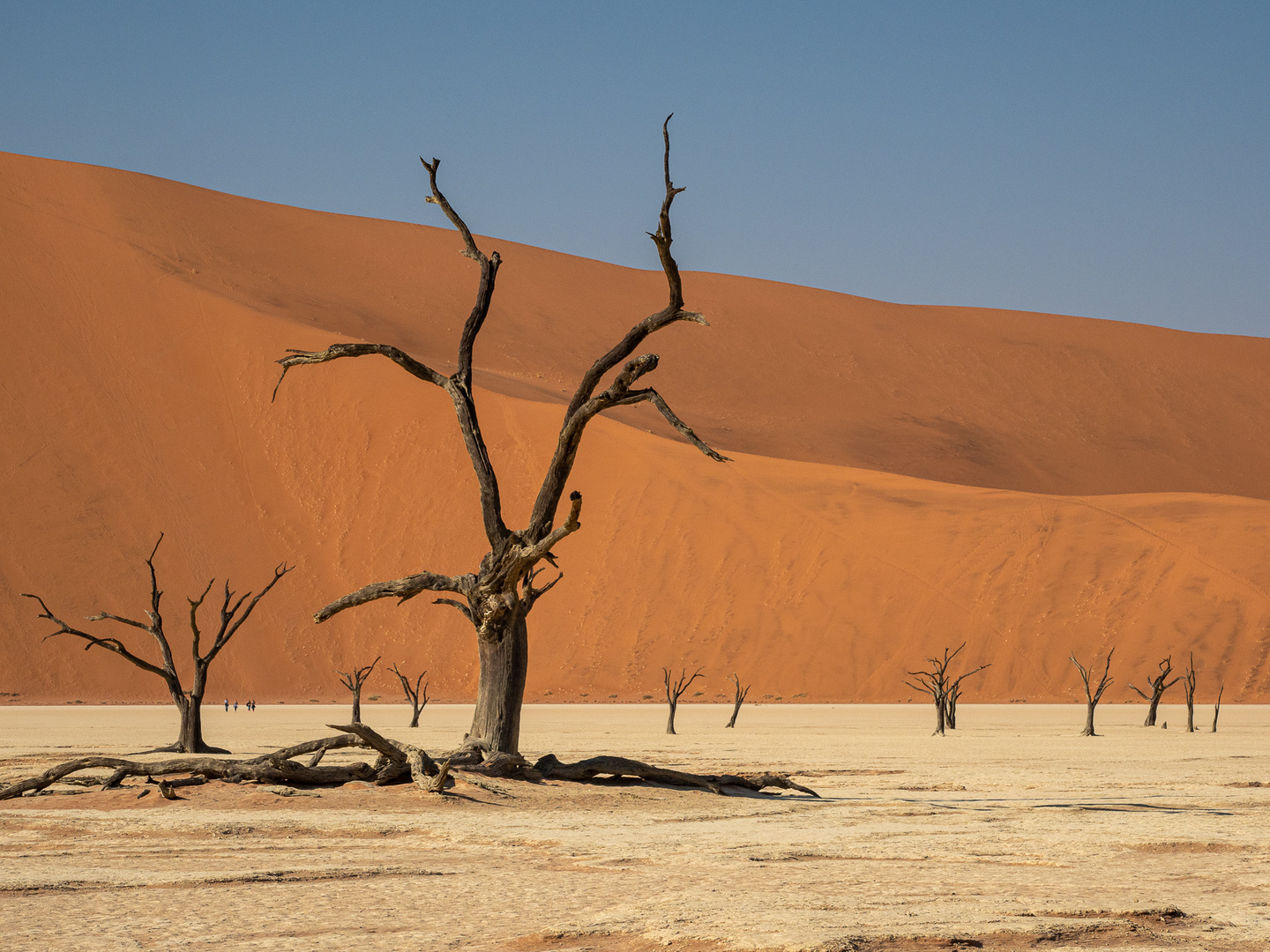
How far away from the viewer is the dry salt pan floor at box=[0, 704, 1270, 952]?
659cm

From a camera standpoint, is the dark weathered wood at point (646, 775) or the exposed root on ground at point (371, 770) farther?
the dark weathered wood at point (646, 775)

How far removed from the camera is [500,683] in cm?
1390

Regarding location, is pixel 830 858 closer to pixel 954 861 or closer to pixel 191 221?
pixel 954 861

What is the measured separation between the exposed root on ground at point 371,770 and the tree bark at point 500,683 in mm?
177

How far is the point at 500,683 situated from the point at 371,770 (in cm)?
149

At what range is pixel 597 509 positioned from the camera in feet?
190

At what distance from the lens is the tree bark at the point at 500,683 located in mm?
13875

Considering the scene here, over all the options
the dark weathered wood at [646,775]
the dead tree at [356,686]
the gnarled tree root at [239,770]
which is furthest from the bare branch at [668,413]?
the dead tree at [356,686]

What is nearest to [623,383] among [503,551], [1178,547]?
[503,551]

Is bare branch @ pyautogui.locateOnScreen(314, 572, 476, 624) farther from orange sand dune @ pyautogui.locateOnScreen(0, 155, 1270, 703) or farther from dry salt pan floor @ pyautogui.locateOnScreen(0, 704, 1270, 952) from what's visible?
orange sand dune @ pyautogui.locateOnScreen(0, 155, 1270, 703)

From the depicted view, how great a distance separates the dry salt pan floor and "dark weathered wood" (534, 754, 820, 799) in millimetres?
217

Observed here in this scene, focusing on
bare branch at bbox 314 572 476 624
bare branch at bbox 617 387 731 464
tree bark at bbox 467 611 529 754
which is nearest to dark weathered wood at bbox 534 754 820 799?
tree bark at bbox 467 611 529 754

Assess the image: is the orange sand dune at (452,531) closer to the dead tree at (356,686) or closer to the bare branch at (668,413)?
the dead tree at (356,686)

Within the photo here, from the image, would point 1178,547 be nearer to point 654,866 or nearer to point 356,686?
point 356,686
